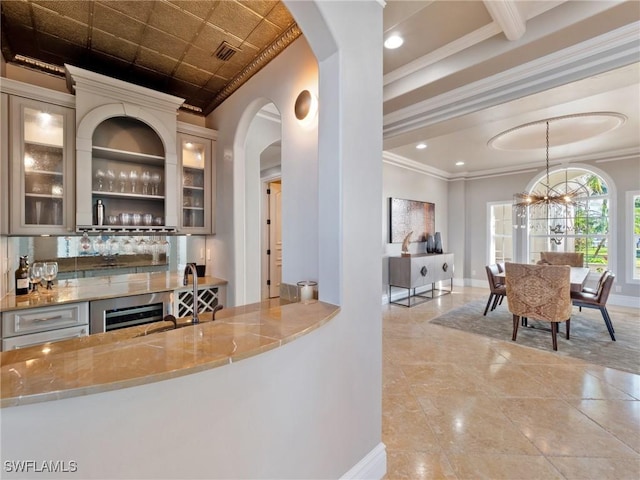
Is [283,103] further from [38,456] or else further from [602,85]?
[602,85]

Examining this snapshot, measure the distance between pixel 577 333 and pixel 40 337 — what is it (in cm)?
563

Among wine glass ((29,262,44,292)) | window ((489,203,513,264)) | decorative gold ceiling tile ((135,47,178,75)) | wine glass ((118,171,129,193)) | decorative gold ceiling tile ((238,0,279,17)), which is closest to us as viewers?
decorative gold ceiling tile ((238,0,279,17))

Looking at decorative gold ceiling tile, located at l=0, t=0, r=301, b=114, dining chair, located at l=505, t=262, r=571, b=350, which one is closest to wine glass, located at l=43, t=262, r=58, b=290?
decorative gold ceiling tile, located at l=0, t=0, r=301, b=114

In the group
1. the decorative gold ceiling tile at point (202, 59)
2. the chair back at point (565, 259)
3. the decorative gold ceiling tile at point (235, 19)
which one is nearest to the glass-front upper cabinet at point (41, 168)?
the decorative gold ceiling tile at point (202, 59)

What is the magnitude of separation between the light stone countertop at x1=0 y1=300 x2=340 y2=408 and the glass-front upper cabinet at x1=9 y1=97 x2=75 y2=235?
5.20 ft

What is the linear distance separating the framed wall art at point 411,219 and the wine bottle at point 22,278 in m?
5.01

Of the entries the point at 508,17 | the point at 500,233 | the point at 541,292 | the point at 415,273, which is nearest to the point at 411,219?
the point at 415,273

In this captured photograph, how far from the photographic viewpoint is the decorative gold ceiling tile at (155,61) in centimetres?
230

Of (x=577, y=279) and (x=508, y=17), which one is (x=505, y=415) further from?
(x=508, y=17)

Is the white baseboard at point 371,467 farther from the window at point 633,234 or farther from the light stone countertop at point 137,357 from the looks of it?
the window at point 633,234

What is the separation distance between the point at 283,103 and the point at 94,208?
194cm

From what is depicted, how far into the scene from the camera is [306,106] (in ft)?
6.06

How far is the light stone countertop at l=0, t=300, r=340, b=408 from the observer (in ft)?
2.16

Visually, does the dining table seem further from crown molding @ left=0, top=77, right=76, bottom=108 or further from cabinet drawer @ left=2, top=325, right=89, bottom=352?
crown molding @ left=0, top=77, right=76, bottom=108
